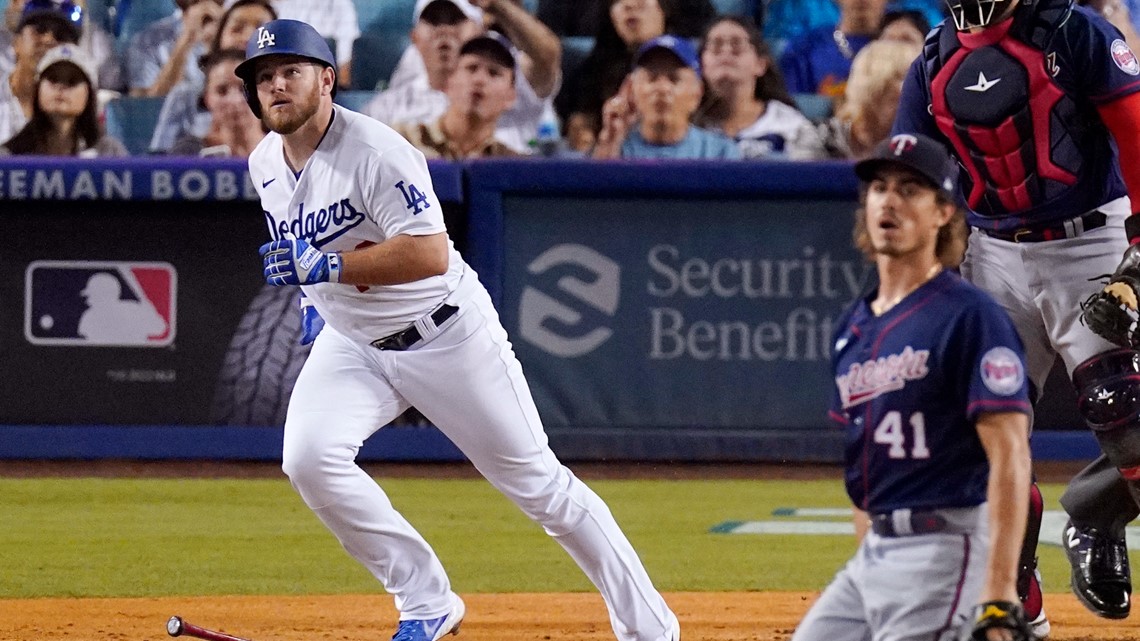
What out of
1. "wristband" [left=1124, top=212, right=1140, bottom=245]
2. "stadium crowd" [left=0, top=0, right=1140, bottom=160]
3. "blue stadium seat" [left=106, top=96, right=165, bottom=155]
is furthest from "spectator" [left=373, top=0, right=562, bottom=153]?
"wristband" [left=1124, top=212, right=1140, bottom=245]

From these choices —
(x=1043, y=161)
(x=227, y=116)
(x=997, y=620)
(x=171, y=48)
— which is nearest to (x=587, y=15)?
(x=227, y=116)

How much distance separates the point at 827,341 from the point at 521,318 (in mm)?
1551

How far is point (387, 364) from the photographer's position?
14.0 ft

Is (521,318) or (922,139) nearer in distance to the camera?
(922,139)

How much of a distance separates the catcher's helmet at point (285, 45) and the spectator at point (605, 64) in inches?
199

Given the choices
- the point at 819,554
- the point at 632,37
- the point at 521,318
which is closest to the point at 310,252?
the point at 819,554

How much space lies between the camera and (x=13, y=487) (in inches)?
310

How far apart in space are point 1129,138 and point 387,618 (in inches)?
102

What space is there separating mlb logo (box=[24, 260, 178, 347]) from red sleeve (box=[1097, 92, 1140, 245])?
5210 mm

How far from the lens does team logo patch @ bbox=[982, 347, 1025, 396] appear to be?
2.82m

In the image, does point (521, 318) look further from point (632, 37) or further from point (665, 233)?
point (632, 37)

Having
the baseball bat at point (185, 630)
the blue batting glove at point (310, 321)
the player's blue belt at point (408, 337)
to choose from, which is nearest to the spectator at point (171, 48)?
the blue batting glove at point (310, 321)

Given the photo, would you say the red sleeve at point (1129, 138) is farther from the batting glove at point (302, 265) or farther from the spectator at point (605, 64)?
the spectator at point (605, 64)

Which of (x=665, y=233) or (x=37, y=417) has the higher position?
(x=665, y=233)
